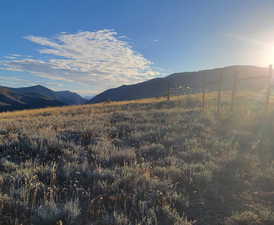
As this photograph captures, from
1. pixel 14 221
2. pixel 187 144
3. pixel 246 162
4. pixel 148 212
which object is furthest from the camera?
pixel 187 144

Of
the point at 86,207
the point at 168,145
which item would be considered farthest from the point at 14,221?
the point at 168,145

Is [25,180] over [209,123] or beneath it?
beneath

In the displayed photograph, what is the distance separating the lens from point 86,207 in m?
3.85

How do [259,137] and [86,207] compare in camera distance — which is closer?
[86,207]

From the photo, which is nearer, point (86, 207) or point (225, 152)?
point (86, 207)

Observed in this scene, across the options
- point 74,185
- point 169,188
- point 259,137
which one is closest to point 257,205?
point 169,188

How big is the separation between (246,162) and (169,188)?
9.82ft

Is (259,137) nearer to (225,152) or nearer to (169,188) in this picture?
(225,152)

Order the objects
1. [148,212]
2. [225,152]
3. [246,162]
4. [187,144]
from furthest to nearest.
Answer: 1. [187,144]
2. [225,152]
3. [246,162]
4. [148,212]

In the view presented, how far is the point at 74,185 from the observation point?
4.29m

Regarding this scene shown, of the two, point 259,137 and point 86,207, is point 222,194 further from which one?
point 259,137

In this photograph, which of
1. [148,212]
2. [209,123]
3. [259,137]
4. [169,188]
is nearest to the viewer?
[148,212]

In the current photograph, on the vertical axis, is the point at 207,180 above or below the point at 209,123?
below

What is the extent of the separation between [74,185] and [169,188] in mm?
1938
